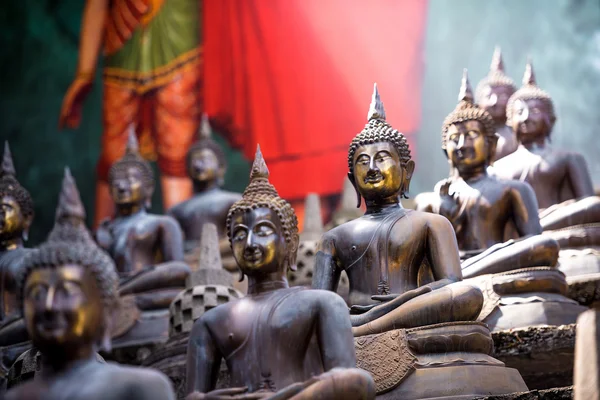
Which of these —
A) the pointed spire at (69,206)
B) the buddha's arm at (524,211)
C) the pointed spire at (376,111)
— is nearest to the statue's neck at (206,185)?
the buddha's arm at (524,211)

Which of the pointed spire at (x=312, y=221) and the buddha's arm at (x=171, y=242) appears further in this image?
the buddha's arm at (x=171, y=242)

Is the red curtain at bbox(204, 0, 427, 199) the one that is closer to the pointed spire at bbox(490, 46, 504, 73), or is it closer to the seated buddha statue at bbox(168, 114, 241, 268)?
the seated buddha statue at bbox(168, 114, 241, 268)

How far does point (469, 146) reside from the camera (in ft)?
32.7

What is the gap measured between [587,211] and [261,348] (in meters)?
4.55

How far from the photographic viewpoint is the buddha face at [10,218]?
1110 cm

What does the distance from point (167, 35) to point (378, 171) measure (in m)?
8.38

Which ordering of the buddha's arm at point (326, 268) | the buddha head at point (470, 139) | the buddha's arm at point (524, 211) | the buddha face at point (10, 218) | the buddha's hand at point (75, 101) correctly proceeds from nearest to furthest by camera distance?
the buddha's arm at point (326, 268)
the buddha's arm at point (524, 211)
the buddha head at point (470, 139)
the buddha face at point (10, 218)
the buddha's hand at point (75, 101)

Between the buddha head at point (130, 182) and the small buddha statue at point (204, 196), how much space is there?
27.7 inches

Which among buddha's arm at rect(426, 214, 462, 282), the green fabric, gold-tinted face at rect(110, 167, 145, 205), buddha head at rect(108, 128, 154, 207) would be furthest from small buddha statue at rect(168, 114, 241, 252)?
buddha's arm at rect(426, 214, 462, 282)

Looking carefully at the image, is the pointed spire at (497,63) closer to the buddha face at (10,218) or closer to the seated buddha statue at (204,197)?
the seated buddha statue at (204,197)

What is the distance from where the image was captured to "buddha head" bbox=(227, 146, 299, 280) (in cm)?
718

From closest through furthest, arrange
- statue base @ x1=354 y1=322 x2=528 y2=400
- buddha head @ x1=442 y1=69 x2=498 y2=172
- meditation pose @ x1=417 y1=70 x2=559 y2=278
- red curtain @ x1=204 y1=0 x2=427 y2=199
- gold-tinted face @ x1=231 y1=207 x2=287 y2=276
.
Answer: gold-tinted face @ x1=231 y1=207 x2=287 y2=276 < statue base @ x1=354 y1=322 x2=528 y2=400 < meditation pose @ x1=417 y1=70 x2=559 y2=278 < buddha head @ x1=442 y1=69 x2=498 y2=172 < red curtain @ x1=204 y1=0 x2=427 y2=199

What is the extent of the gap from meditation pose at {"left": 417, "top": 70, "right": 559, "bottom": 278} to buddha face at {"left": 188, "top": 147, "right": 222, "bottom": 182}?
4051mm

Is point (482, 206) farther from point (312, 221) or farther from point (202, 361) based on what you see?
point (202, 361)
